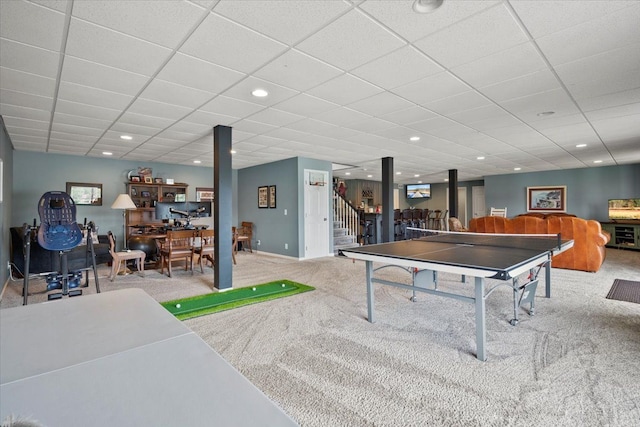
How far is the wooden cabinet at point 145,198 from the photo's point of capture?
765 centimetres

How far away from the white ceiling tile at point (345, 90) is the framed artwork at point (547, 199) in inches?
411

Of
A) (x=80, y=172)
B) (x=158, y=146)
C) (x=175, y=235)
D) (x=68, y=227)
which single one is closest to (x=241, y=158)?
(x=158, y=146)

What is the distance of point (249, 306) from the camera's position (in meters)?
3.95

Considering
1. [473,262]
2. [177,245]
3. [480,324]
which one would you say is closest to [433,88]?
[473,262]

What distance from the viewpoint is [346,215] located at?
9.57 metres

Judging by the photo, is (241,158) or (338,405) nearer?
(338,405)

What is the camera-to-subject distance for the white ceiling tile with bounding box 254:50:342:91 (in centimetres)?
279

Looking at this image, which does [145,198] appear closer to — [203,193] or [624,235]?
[203,193]

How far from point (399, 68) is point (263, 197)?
244 inches

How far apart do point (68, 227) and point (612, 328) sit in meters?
6.11

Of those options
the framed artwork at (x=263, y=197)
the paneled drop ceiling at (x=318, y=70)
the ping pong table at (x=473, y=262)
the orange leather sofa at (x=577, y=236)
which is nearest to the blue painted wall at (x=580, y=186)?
the paneled drop ceiling at (x=318, y=70)

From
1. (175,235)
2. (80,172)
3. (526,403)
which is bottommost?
(526,403)

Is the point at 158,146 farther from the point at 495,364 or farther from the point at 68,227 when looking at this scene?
the point at 495,364

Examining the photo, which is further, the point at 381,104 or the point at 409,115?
the point at 409,115
